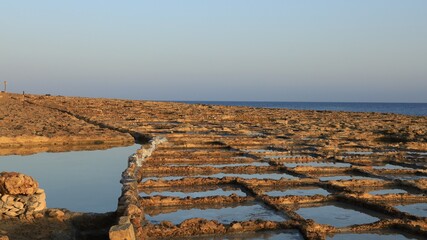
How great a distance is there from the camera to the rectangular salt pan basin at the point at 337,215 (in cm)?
402

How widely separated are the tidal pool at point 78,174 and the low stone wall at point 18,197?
605 millimetres

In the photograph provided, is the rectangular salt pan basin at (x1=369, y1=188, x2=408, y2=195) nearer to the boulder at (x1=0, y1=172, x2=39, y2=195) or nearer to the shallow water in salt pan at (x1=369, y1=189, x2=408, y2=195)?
the shallow water in salt pan at (x1=369, y1=189, x2=408, y2=195)

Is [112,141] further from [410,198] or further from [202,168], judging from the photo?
[410,198]

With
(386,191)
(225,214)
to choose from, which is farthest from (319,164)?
(225,214)

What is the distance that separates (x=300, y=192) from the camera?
199 inches

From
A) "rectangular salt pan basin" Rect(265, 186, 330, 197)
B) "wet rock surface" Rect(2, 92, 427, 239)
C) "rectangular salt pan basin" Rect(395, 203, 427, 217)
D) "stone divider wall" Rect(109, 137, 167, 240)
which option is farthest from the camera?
"rectangular salt pan basin" Rect(265, 186, 330, 197)

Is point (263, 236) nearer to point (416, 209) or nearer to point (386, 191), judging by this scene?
point (416, 209)

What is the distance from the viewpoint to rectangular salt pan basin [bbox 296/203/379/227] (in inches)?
158

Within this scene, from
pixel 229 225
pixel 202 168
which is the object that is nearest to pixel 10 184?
pixel 229 225

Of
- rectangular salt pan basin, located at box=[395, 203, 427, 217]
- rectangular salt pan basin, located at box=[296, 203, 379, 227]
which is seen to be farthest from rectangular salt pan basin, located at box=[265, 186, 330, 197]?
rectangular salt pan basin, located at box=[395, 203, 427, 217]

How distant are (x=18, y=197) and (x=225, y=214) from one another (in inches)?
64.2

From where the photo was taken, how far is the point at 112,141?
9.50 meters

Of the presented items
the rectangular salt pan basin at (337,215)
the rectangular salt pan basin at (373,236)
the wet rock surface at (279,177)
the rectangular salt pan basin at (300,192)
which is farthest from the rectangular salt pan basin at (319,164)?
the rectangular salt pan basin at (373,236)

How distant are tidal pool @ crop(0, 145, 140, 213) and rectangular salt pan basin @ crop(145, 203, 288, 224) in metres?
0.61
